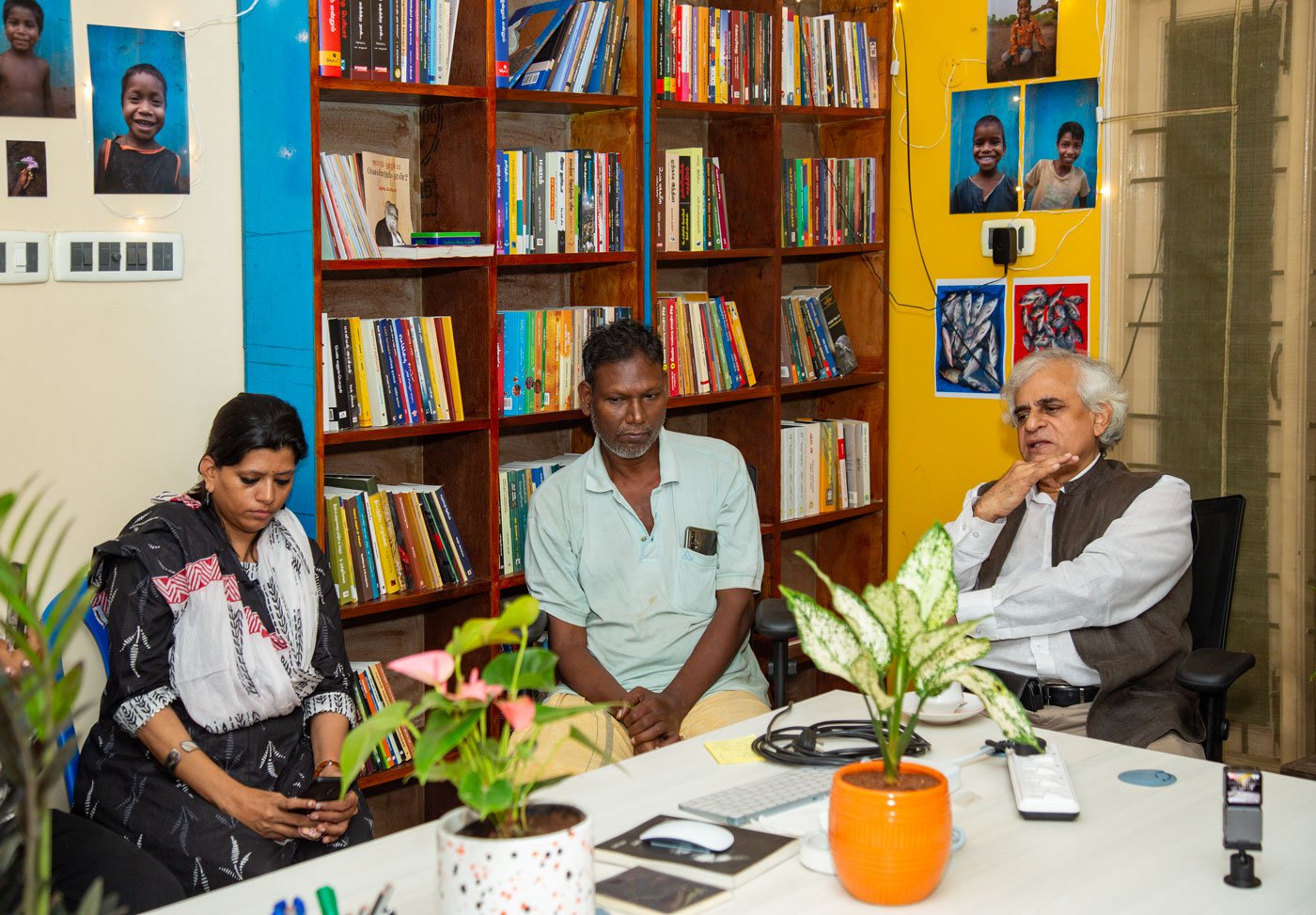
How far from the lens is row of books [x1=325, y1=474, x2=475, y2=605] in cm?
317

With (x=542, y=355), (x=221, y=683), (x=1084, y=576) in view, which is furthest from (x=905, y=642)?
(x=542, y=355)

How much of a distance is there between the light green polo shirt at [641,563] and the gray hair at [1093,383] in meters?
0.75

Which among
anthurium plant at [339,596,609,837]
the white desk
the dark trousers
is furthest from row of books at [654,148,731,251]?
anthurium plant at [339,596,609,837]

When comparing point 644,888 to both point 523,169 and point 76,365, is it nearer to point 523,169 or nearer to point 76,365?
point 76,365

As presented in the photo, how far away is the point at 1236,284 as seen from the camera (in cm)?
362

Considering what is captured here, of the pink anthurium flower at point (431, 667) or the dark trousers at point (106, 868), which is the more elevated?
the pink anthurium flower at point (431, 667)

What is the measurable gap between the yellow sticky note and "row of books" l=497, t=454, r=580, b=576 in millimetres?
1358

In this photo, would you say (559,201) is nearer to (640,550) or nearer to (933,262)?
(640,550)

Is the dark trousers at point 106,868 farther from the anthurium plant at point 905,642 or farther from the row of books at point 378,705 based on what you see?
the anthurium plant at point 905,642

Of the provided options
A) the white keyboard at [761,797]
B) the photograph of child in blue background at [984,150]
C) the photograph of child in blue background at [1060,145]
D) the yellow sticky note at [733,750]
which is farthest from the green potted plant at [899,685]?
the photograph of child in blue background at [984,150]

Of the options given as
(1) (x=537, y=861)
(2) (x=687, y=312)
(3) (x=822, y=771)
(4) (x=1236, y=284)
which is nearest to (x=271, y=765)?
(3) (x=822, y=771)

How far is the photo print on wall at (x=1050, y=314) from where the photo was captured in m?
3.91

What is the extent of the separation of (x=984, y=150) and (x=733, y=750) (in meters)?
2.53

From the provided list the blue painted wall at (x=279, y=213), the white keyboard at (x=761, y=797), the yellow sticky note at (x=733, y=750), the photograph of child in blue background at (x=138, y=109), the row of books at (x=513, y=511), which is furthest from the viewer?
the row of books at (x=513, y=511)
